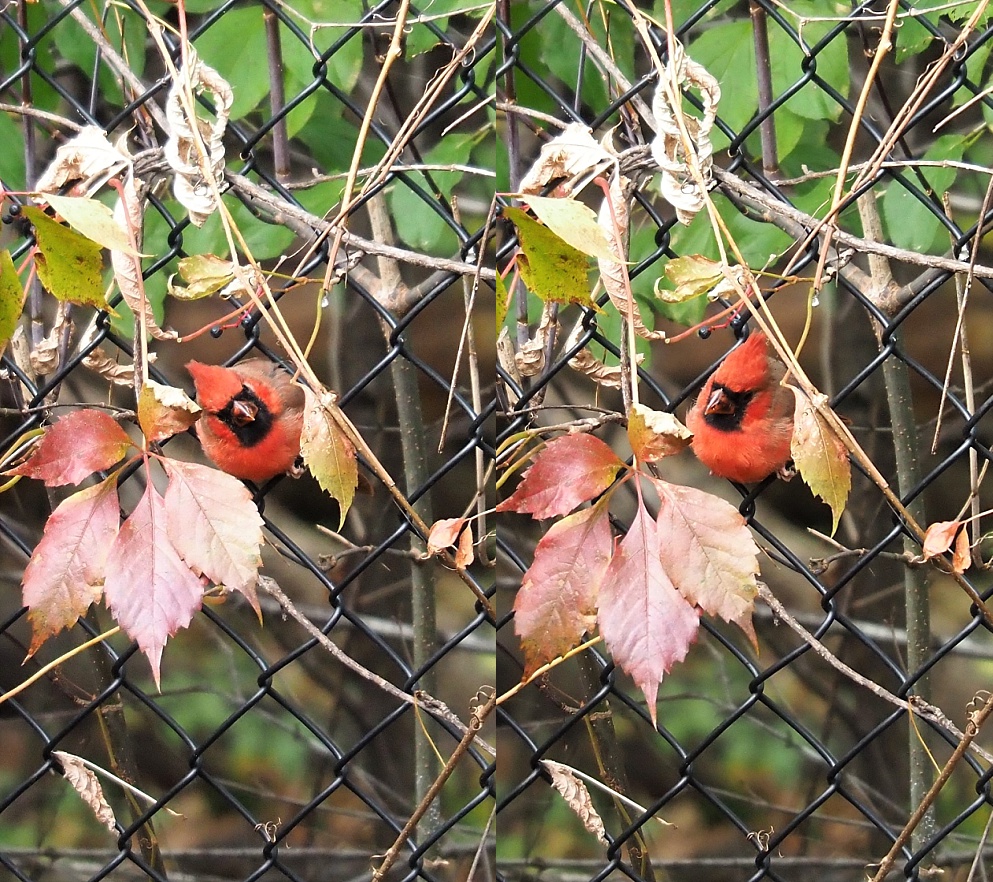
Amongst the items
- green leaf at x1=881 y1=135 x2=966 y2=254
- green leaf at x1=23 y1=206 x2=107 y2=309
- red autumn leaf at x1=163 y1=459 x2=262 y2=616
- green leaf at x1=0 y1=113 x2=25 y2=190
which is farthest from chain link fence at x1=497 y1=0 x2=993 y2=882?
green leaf at x1=0 y1=113 x2=25 y2=190

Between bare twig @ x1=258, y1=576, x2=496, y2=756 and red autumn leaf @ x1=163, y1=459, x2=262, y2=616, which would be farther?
bare twig @ x1=258, y1=576, x2=496, y2=756

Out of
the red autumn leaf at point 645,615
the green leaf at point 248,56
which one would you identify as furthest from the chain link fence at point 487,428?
the red autumn leaf at point 645,615

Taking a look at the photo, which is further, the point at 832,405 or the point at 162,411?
the point at 832,405

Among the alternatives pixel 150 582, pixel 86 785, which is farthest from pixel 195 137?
pixel 86 785

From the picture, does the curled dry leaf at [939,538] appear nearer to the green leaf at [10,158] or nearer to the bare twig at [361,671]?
the bare twig at [361,671]

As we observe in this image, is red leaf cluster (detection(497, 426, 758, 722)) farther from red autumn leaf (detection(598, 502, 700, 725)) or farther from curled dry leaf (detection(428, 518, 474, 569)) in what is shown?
curled dry leaf (detection(428, 518, 474, 569))

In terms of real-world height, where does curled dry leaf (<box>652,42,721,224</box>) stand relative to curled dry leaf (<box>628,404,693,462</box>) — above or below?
above

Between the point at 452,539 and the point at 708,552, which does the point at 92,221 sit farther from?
the point at 708,552
